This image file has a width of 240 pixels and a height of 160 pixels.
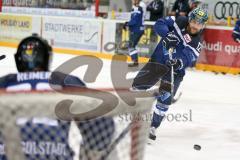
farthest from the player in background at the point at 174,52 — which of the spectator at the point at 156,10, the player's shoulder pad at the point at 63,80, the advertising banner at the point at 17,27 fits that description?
the advertising banner at the point at 17,27

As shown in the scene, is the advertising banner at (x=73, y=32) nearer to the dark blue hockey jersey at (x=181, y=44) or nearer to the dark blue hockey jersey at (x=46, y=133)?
the dark blue hockey jersey at (x=181, y=44)

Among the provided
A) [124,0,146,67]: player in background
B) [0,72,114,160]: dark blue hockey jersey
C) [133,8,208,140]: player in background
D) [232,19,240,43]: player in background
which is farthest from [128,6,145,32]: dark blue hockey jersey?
[0,72,114,160]: dark blue hockey jersey

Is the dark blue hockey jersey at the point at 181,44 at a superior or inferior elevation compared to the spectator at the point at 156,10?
superior

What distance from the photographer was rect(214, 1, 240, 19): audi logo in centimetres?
1460

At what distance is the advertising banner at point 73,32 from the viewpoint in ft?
42.8

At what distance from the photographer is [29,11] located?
15266 millimetres

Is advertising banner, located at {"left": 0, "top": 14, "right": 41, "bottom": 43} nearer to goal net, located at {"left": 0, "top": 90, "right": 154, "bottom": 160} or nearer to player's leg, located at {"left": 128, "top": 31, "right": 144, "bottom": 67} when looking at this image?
player's leg, located at {"left": 128, "top": 31, "right": 144, "bottom": 67}

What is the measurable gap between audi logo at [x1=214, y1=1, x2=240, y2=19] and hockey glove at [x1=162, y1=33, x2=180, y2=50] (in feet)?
31.8

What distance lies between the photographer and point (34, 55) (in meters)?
2.24

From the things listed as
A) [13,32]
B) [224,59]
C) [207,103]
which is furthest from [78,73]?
[13,32]

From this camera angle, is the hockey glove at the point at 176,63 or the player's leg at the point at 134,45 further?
the player's leg at the point at 134,45

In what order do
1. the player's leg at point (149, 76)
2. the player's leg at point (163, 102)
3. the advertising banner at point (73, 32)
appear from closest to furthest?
the player's leg at point (163, 102)
the player's leg at point (149, 76)
the advertising banner at point (73, 32)

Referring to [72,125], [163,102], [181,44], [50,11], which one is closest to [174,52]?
[181,44]

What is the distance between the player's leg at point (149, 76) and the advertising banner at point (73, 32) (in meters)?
7.40
